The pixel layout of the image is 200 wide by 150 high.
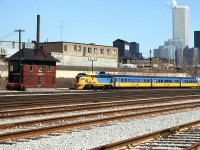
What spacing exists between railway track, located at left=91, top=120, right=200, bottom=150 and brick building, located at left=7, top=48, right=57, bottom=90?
56936 mm

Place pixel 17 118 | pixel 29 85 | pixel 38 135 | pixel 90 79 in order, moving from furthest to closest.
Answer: pixel 29 85
pixel 90 79
pixel 17 118
pixel 38 135

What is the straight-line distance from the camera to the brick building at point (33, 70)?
71250 mm

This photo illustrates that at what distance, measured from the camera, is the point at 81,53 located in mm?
123750

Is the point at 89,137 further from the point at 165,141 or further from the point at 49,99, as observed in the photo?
the point at 49,99

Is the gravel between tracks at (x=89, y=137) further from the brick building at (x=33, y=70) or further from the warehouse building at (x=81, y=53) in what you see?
the warehouse building at (x=81, y=53)

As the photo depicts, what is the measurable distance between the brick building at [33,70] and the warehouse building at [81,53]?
1286 inches

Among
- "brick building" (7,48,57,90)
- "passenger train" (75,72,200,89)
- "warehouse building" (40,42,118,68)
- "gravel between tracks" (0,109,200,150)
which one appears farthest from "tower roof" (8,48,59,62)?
"gravel between tracks" (0,109,200,150)

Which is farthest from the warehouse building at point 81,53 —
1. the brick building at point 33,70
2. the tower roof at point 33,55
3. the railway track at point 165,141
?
the railway track at point 165,141

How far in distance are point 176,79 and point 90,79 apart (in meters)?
22.8

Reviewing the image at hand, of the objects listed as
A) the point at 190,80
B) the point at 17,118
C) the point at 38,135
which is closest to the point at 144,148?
the point at 38,135

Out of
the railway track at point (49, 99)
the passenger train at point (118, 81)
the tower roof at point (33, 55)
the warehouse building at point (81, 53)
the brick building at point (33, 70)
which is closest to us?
the railway track at point (49, 99)

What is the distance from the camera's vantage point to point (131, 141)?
10898 mm

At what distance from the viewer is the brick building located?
71250 mm

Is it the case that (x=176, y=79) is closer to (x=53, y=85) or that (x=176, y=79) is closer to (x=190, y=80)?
(x=190, y=80)
